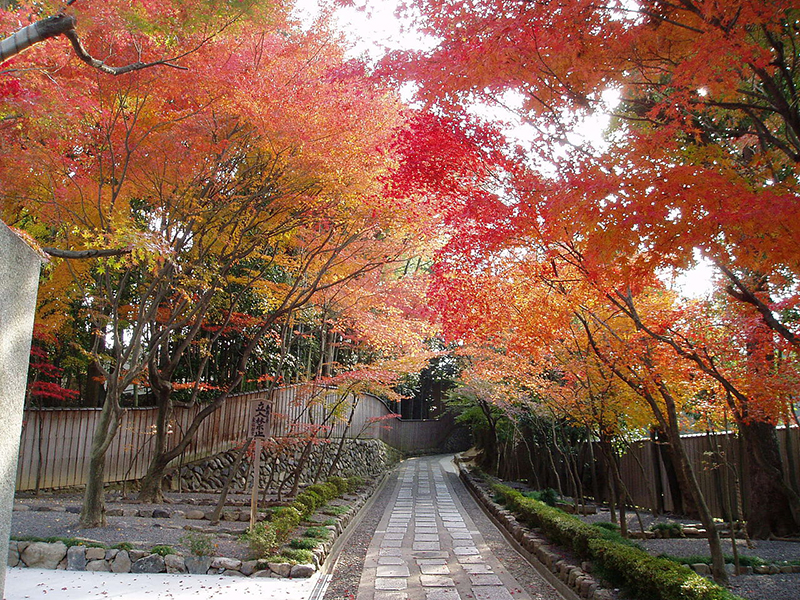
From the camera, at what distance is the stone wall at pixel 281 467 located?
15789mm

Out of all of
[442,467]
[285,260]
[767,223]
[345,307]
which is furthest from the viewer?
[442,467]

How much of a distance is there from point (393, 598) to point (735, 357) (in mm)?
5877

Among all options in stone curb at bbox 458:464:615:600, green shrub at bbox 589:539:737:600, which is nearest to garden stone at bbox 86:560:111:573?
→ stone curb at bbox 458:464:615:600

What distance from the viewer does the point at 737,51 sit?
4000 millimetres

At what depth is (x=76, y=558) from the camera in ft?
24.1

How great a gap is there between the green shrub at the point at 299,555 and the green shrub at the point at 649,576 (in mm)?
Result: 3792

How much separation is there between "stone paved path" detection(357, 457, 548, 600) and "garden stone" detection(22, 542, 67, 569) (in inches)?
155

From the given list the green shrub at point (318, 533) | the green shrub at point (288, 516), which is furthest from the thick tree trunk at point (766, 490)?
the green shrub at point (288, 516)

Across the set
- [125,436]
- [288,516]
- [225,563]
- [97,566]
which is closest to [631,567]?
[225,563]

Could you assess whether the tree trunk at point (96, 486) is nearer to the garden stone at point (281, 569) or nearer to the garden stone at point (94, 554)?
the garden stone at point (94, 554)

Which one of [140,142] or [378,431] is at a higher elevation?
[140,142]

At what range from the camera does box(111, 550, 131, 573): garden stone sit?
729 centimetres

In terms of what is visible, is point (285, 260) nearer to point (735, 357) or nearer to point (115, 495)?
point (115, 495)

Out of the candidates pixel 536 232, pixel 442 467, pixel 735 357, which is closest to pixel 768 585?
pixel 735 357
